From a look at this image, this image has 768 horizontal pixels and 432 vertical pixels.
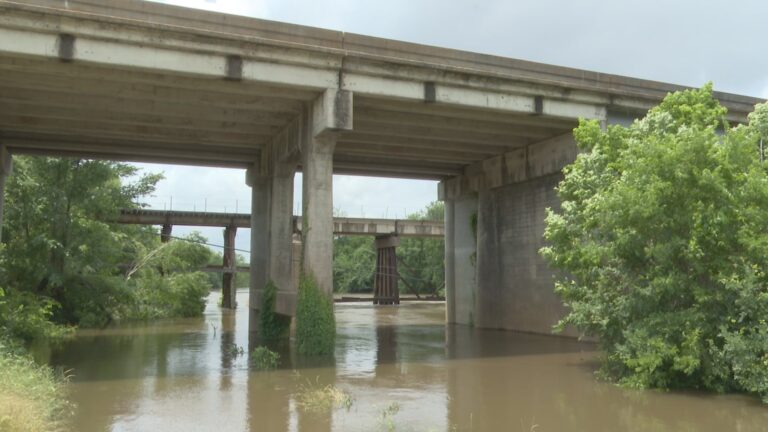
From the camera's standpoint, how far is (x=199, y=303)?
35.9 m

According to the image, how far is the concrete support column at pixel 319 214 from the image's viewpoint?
17500 millimetres

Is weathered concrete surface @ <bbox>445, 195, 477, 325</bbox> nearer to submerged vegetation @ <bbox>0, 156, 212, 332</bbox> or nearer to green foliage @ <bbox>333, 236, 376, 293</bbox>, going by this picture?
submerged vegetation @ <bbox>0, 156, 212, 332</bbox>

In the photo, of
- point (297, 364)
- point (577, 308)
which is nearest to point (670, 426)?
point (577, 308)

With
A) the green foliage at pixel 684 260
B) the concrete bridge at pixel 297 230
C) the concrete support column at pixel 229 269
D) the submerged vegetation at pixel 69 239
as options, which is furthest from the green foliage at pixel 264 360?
the concrete support column at pixel 229 269

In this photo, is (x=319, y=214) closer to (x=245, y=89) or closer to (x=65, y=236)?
(x=245, y=89)

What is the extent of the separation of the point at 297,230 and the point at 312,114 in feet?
81.2

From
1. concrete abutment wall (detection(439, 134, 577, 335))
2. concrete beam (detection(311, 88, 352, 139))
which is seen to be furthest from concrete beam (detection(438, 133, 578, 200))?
concrete beam (detection(311, 88, 352, 139))

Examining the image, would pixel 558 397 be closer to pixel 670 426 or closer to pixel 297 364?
pixel 670 426

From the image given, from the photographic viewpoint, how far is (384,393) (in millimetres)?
11914

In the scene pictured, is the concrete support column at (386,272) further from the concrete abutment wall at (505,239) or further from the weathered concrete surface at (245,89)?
the weathered concrete surface at (245,89)

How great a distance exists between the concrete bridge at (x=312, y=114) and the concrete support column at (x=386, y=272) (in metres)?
20.3

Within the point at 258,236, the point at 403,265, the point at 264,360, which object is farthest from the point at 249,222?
the point at 403,265

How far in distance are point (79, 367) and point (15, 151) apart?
12489 millimetres

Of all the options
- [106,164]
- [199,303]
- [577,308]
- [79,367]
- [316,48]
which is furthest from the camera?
[199,303]
